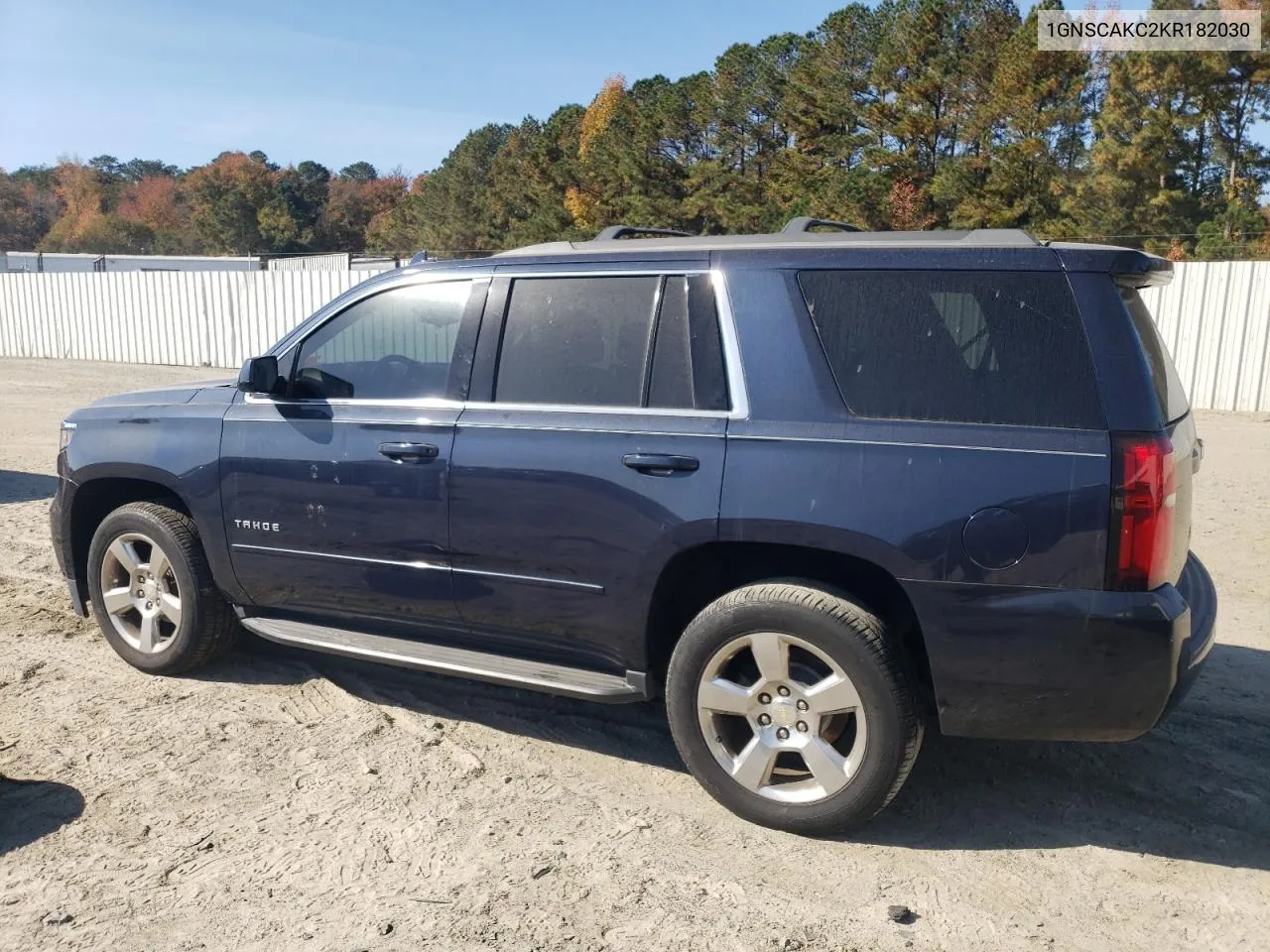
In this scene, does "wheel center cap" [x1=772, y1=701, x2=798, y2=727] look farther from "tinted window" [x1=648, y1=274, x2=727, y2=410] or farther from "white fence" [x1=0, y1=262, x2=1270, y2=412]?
"white fence" [x1=0, y1=262, x2=1270, y2=412]

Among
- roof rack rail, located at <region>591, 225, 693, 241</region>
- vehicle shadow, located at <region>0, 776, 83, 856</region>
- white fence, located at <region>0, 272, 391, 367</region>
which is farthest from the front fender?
white fence, located at <region>0, 272, 391, 367</region>

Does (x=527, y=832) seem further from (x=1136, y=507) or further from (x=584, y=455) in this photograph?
(x=1136, y=507)

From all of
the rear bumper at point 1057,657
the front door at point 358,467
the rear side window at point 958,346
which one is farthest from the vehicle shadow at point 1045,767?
the rear side window at point 958,346

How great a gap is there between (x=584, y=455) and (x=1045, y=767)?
83.5 inches

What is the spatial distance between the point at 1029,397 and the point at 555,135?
5460 cm

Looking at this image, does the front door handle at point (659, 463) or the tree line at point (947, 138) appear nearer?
the front door handle at point (659, 463)

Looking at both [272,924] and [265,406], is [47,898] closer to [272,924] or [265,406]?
[272,924]

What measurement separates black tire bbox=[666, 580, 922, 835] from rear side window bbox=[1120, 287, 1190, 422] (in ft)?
3.73

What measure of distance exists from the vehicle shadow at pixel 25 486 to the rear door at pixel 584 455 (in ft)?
20.8

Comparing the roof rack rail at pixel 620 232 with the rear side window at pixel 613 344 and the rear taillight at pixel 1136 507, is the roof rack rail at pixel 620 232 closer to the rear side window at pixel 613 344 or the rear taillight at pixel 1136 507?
the rear side window at pixel 613 344

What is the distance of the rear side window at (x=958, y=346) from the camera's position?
327cm

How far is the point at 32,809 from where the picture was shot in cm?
372

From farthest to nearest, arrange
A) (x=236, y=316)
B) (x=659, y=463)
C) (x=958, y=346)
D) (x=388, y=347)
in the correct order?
(x=236, y=316) → (x=388, y=347) → (x=659, y=463) → (x=958, y=346)

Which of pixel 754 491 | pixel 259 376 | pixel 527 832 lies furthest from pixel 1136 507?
pixel 259 376
